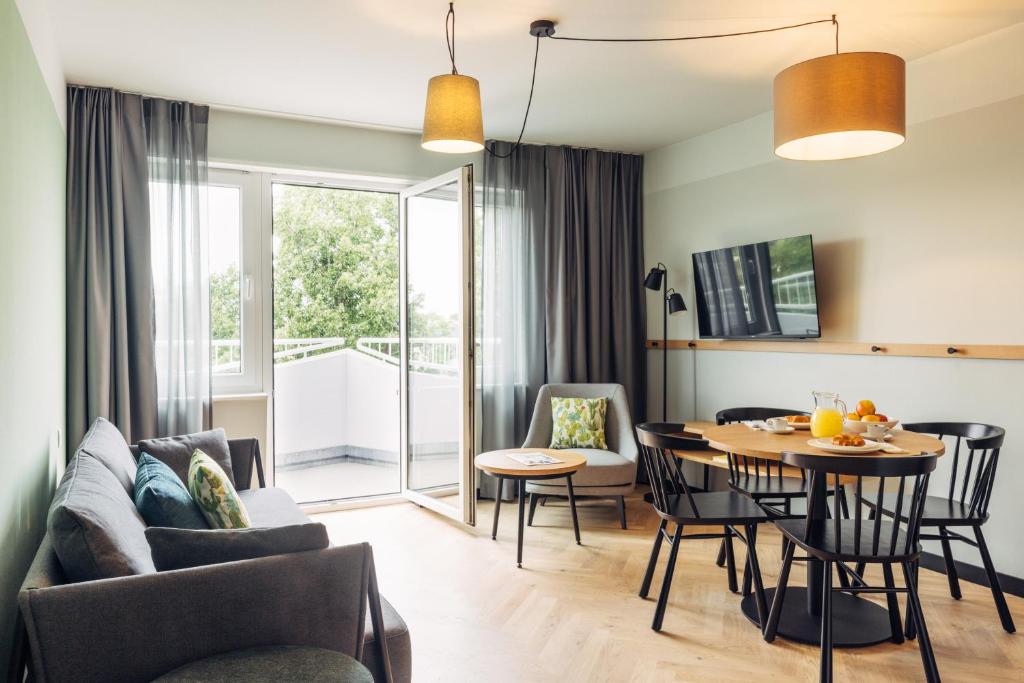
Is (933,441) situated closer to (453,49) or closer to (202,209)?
(453,49)

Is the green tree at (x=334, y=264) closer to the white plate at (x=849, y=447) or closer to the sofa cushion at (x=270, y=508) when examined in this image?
the sofa cushion at (x=270, y=508)

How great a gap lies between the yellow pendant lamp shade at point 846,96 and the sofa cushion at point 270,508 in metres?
2.40

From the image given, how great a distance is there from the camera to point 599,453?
4.57 meters

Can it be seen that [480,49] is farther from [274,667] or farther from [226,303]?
[274,667]

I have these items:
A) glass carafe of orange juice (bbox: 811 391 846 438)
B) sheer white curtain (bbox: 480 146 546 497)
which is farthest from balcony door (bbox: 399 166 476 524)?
glass carafe of orange juice (bbox: 811 391 846 438)

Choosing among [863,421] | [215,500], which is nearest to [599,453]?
[863,421]

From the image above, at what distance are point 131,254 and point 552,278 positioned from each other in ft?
9.00

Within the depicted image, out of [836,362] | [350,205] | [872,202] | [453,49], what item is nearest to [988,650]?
[836,362]

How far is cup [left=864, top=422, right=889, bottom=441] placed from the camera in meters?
2.80

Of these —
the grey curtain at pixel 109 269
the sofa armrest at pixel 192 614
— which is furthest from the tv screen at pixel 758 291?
the grey curtain at pixel 109 269

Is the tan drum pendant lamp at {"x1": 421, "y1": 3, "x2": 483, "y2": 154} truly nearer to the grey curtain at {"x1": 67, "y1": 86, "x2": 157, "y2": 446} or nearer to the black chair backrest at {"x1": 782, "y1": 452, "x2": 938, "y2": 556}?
the black chair backrest at {"x1": 782, "y1": 452, "x2": 938, "y2": 556}

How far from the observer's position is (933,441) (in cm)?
279

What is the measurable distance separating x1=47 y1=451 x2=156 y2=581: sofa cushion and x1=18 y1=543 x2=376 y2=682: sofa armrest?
124mm

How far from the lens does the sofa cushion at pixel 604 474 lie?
4.29 metres
